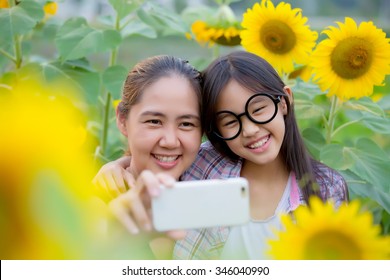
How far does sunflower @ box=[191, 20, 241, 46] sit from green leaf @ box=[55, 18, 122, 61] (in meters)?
0.23

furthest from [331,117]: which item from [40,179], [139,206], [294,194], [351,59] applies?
[40,179]

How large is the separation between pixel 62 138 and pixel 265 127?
0.62 metres

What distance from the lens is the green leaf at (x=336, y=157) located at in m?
1.05

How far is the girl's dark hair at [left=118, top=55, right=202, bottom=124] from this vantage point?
903mm

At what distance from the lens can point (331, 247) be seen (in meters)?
0.36

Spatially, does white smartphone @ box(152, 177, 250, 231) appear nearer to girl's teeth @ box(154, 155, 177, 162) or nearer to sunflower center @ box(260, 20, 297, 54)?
girl's teeth @ box(154, 155, 177, 162)

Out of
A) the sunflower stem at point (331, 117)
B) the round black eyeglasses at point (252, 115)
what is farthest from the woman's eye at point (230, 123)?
the sunflower stem at point (331, 117)

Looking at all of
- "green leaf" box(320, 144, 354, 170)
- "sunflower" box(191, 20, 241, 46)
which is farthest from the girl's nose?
"sunflower" box(191, 20, 241, 46)

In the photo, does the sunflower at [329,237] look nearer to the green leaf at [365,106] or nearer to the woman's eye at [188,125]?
the woman's eye at [188,125]

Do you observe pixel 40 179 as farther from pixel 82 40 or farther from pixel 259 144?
pixel 82 40

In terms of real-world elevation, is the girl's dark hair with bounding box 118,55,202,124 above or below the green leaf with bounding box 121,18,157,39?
below

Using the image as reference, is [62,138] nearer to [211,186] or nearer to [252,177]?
[211,186]

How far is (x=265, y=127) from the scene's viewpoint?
0.88 m

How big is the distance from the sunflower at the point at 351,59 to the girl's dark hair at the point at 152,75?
0.25 meters
